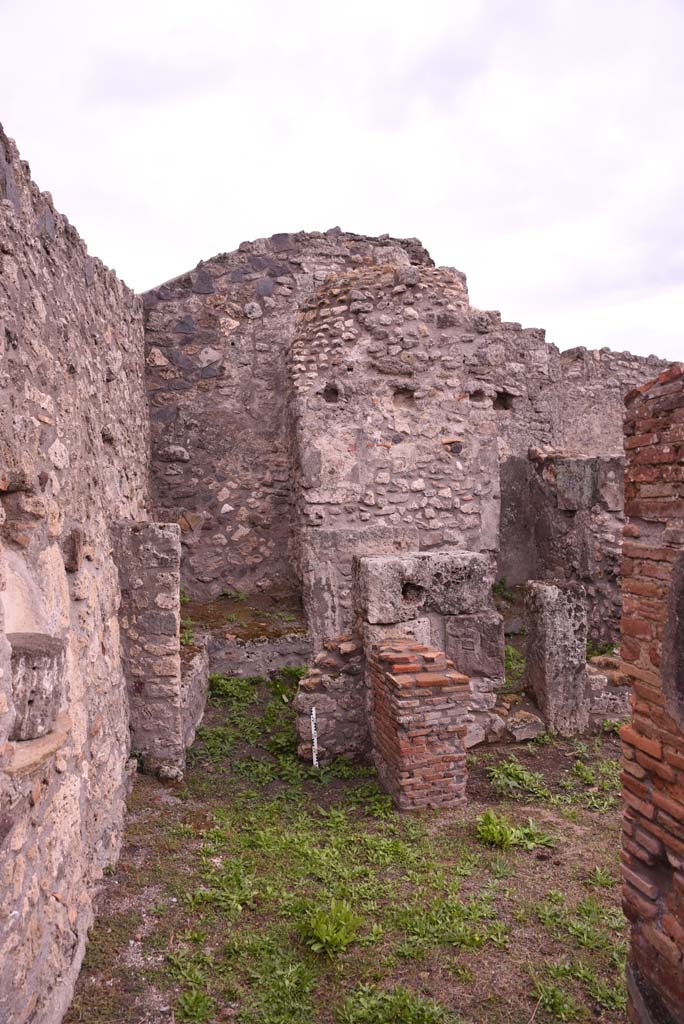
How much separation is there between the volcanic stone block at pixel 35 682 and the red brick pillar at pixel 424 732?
297 cm

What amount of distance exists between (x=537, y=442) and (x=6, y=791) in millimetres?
13245

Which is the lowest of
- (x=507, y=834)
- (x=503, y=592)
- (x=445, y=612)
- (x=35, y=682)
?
(x=507, y=834)

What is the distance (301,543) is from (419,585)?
2.55 m

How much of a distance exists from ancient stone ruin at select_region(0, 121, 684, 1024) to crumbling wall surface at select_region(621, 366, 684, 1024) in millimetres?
14

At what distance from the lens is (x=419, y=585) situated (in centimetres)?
623

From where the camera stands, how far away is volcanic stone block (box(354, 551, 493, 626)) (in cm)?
607

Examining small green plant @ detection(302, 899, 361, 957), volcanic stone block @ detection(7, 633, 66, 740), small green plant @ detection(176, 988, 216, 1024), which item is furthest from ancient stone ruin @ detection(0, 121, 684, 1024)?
small green plant @ detection(302, 899, 361, 957)

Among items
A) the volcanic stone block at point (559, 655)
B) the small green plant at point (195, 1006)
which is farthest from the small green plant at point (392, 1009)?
the volcanic stone block at point (559, 655)

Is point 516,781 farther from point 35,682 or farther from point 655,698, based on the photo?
point 35,682

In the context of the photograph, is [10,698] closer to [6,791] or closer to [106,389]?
[6,791]

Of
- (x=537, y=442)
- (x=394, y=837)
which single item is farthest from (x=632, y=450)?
(x=537, y=442)

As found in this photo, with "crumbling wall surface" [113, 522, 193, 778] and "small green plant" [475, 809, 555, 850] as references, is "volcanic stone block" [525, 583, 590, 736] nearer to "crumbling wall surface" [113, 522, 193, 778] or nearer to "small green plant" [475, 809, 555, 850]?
"small green plant" [475, 809, 555, 850]

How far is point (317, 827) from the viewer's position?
4891mm

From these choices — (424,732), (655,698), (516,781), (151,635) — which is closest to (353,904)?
(424,732)
